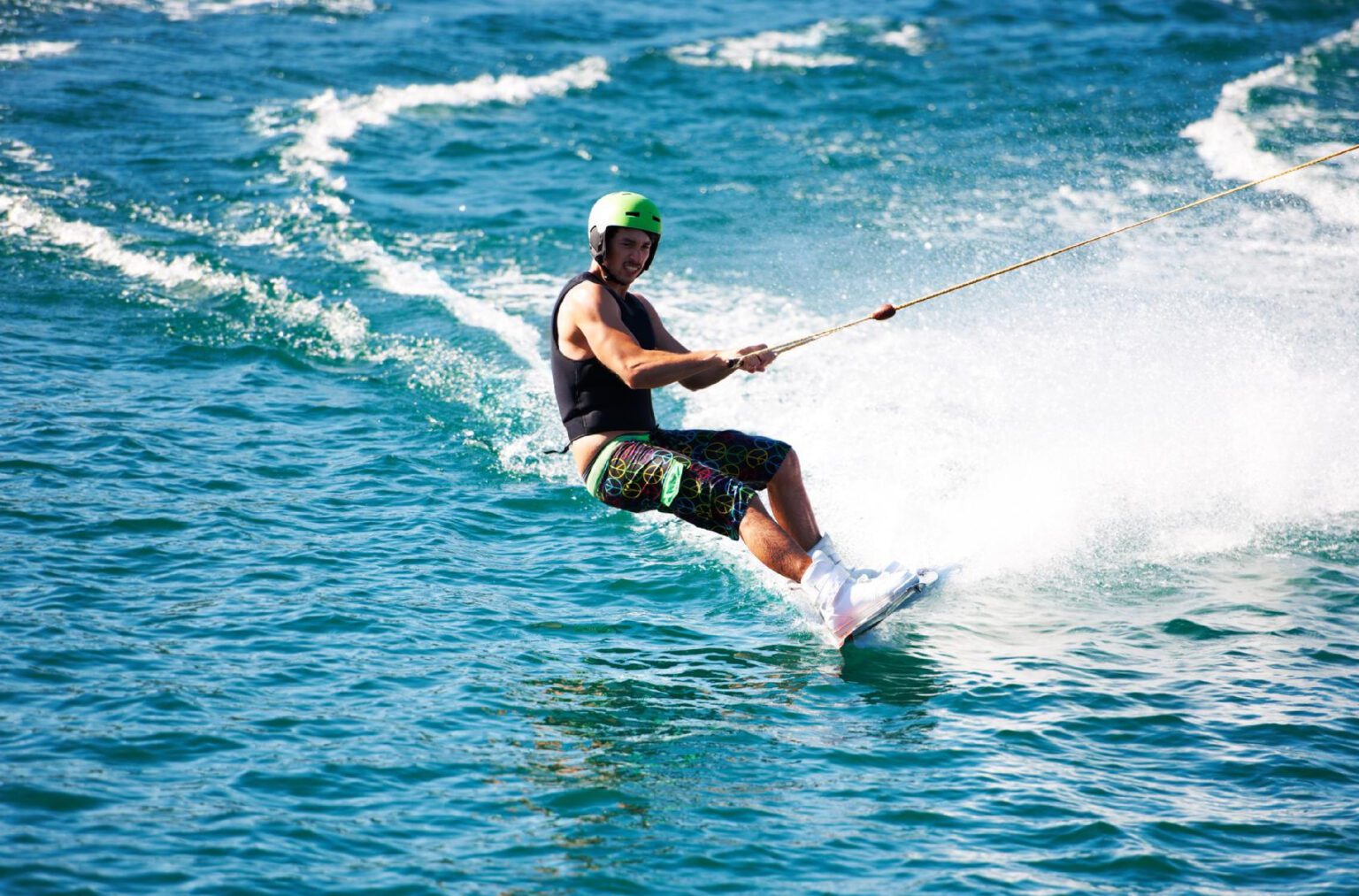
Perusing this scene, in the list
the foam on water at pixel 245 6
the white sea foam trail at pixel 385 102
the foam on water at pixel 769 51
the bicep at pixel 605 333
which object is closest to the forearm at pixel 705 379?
the bicep at pixel 605 333

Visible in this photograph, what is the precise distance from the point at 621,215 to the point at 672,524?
255 centimetres

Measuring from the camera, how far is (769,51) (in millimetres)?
22828

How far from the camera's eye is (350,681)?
630 centimetres

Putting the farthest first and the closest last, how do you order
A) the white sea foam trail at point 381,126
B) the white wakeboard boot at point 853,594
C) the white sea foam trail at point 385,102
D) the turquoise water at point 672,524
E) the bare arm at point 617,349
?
the white sea foam trail at point 385,102, the white sea foam trail at point 381,126, the bare arm at point 617,349, the white wakeboard boot at point 853,594, the turquoise water at point 672,524

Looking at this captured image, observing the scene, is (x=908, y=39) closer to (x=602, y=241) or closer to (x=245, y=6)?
(x=245, y=6)

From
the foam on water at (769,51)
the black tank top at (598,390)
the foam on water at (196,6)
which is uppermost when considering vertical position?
the foam on water at (196,6)

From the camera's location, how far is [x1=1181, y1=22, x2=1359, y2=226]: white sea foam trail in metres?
14.3

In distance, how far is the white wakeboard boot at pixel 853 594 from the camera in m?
6.52

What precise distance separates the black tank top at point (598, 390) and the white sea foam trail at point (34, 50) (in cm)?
1547

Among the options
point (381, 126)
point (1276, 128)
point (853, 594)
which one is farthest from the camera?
point (381, 126)

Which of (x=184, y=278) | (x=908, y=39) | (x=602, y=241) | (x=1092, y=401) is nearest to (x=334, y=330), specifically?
(x=184, y=278)

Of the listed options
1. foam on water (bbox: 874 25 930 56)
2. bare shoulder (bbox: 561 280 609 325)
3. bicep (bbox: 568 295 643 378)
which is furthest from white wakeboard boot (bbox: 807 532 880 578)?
foam on water (bbox: 874 25 930 56)

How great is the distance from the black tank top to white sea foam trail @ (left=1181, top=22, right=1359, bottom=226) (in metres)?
9.57

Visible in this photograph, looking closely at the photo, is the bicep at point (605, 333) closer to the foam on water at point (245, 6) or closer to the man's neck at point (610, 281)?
the man's neck at point (610, 281)
